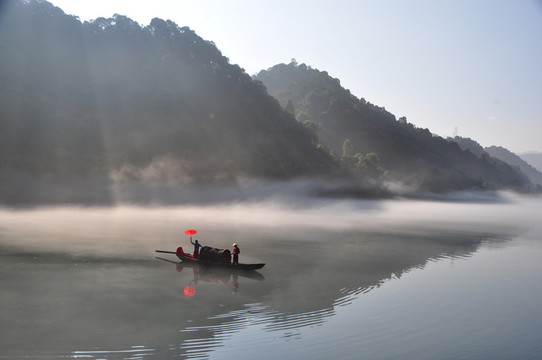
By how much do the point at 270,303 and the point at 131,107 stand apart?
110 metres

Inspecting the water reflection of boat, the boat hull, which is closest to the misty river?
the water reflection of boat

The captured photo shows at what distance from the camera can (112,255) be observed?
3162 cm

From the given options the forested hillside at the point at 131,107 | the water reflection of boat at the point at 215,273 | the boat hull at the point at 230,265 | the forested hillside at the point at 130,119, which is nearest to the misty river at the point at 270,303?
the water reflection of boat at the point at 215,273

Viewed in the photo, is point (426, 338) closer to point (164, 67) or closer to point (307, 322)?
point (307, 322)

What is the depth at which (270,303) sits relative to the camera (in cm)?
2011

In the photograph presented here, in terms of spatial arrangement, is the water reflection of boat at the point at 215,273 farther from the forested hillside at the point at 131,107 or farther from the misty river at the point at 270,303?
the forested hillside at the point at 131,107

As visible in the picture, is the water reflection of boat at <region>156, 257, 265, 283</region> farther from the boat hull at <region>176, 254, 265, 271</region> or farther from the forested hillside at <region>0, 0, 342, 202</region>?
the forested hillside at <region>0, 0, 342, 202</region>

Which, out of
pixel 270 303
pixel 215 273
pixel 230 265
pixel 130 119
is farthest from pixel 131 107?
pixel 270 303

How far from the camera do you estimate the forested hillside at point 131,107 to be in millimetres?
99944

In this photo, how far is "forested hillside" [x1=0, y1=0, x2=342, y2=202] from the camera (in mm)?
99944

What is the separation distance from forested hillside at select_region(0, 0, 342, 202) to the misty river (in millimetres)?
68266

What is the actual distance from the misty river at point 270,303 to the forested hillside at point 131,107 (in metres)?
68.3

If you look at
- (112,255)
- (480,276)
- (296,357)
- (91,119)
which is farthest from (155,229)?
(91,119)

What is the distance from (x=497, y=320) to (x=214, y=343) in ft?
42.6
